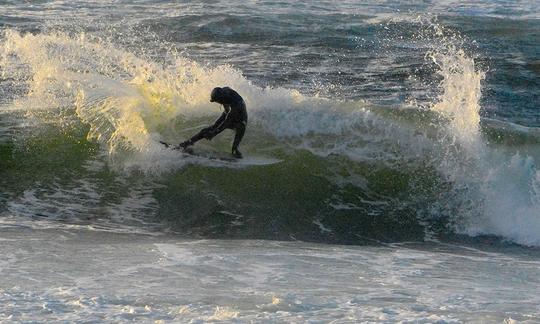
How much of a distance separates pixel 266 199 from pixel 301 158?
1.23m

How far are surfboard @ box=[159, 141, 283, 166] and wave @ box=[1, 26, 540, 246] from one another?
0.13 meters

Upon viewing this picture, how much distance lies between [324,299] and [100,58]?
36.9 ft

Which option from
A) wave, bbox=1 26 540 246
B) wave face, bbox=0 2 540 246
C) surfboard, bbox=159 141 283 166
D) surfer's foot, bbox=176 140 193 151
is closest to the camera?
wave face, bbox=0 2 540 246

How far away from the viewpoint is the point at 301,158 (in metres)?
12.8

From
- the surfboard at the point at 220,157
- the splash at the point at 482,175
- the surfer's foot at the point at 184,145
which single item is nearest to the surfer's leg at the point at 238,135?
the surfboard at the point at 220,157

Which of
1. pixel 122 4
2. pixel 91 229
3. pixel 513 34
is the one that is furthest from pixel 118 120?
pixel 122 4

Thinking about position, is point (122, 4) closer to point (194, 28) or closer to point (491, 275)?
point (194, 28)

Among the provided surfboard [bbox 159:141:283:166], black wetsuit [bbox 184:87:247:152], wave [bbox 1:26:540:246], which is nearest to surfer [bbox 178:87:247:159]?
black wetsuit [bbox 184:87:247:152]

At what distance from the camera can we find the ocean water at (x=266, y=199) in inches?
259

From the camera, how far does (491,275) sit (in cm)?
825

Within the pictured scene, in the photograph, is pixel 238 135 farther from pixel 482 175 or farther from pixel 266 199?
pixel 482 175

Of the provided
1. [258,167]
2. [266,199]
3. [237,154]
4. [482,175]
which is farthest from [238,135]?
[482,175]

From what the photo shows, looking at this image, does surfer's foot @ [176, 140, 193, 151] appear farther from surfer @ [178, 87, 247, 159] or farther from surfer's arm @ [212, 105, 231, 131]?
surfer's arm @ [212, 105, 231, 131]

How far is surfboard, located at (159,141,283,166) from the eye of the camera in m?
12.3
